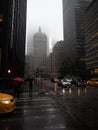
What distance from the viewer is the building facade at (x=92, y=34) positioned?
329 feet

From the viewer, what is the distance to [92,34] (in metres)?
106

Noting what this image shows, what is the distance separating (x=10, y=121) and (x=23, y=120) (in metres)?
0.64

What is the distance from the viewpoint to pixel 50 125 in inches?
295

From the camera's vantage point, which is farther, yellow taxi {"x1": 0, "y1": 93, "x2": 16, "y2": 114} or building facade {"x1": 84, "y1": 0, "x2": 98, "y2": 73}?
building facade {"x1": 84, "y1": 0, "x2": 98, "y2": 73}

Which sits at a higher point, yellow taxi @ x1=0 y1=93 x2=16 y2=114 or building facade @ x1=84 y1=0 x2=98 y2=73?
building facade @ x1=84 y1=0 x2=98 y2=73

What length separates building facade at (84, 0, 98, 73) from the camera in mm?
100375

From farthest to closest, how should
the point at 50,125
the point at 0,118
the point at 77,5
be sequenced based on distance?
the point at 77,5 → the point at 0,118 → the point at 50,125

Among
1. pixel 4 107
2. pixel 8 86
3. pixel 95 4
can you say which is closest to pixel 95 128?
pixel 4 107

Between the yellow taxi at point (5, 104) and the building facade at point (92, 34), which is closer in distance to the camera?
the yellow taxi at point (5, 104)

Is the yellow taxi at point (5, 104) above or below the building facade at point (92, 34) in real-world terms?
below

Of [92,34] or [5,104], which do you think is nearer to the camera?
[5,104]

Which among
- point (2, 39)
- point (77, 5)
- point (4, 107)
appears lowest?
point (4, 107)

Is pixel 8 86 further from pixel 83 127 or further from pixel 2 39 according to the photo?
pixel 83 127

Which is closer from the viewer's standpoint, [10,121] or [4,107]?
[10,121]
